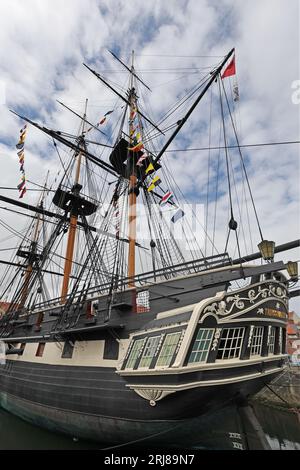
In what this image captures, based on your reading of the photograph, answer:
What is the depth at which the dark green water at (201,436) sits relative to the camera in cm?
708

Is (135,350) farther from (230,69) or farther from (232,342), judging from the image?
(230,69)

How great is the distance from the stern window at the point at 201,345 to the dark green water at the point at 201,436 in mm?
2264

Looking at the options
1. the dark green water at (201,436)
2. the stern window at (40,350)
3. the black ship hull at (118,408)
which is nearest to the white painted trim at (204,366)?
the black ship hull at (118,408)

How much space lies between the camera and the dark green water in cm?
708

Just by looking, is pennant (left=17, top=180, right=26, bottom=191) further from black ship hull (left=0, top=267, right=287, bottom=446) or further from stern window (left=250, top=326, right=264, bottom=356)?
stern window (left=250, top=326, right=264, bottom=356)

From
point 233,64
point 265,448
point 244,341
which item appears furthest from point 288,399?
point 233,64

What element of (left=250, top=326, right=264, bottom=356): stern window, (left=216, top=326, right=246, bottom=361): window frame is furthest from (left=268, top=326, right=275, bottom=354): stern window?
(left=216, top=326, right=246, bottom=361): window frame

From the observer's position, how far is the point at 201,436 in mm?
6844

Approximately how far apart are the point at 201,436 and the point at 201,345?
2921mm

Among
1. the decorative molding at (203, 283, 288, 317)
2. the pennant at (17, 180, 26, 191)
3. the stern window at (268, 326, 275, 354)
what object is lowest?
the stern window at (268, 326, 275, 354)

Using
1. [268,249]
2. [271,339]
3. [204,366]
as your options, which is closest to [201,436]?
[204,366]

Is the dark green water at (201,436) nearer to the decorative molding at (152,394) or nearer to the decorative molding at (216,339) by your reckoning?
the decorative molding at (152,394)

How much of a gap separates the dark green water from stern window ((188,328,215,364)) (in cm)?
226
